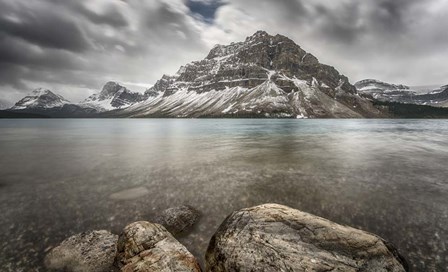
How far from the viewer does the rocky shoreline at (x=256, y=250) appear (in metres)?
7.85

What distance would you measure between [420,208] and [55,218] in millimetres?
21616

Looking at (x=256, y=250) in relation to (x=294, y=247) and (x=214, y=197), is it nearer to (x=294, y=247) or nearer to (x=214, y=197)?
(x=294, y=247)

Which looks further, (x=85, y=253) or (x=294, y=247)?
(x=85, y=253)

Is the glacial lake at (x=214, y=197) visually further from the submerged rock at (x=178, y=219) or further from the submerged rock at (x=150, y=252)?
the submerged rock at (x=150, y=252)

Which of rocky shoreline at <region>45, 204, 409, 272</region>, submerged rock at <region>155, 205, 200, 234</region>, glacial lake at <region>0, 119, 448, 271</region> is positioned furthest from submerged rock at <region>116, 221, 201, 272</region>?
submerged rock at <region>155, 205, 200, 234</region>

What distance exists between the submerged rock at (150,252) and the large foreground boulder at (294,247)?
100 centimetres

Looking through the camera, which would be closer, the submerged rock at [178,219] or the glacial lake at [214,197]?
the glacial lake at [214,197]

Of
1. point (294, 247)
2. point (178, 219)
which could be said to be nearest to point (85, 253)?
point (178, 219)

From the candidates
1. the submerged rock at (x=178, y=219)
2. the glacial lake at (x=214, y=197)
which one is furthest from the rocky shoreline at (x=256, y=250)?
the submerged rock at (x=178, y=219)

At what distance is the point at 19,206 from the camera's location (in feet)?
54.7

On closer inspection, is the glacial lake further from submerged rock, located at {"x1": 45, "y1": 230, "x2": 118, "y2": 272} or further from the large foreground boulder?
the large foreground boulder

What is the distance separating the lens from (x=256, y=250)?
8.19 m

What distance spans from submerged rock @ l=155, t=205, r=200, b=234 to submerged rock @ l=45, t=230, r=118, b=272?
2586 millimetres

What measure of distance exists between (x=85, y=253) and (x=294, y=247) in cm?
871
